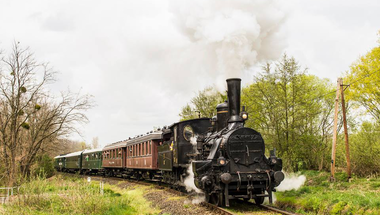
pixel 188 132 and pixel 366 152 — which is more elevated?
pixel 188 132

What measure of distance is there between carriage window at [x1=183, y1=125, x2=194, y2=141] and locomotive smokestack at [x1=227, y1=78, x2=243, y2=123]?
3265mm

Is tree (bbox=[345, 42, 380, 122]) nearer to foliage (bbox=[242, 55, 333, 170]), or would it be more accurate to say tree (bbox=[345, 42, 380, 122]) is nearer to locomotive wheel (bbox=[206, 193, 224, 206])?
foliage (bbox=[242, 55, 333, 170])

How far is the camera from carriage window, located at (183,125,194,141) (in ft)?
45.3

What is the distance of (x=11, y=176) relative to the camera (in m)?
18.3

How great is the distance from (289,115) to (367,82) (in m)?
7.44

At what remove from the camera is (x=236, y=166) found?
10203mm

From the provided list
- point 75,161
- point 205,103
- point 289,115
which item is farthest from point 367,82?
point 75,161

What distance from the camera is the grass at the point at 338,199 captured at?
9406 mm

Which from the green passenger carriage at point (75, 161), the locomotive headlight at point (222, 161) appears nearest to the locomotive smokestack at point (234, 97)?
the locomotive headlight at point (222, 161)

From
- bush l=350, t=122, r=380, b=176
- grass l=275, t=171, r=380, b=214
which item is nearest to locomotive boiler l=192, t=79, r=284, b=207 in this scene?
grass l=275, t=171, r=380, b=214

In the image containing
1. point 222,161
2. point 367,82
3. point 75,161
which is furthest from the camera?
point 75,161

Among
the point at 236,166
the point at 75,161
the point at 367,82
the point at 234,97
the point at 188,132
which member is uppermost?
the point at 367,82

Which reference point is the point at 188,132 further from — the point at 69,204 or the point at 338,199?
the point at 338,199

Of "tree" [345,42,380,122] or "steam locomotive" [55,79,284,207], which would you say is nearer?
"steam locomotive" [55,79,284,207]
